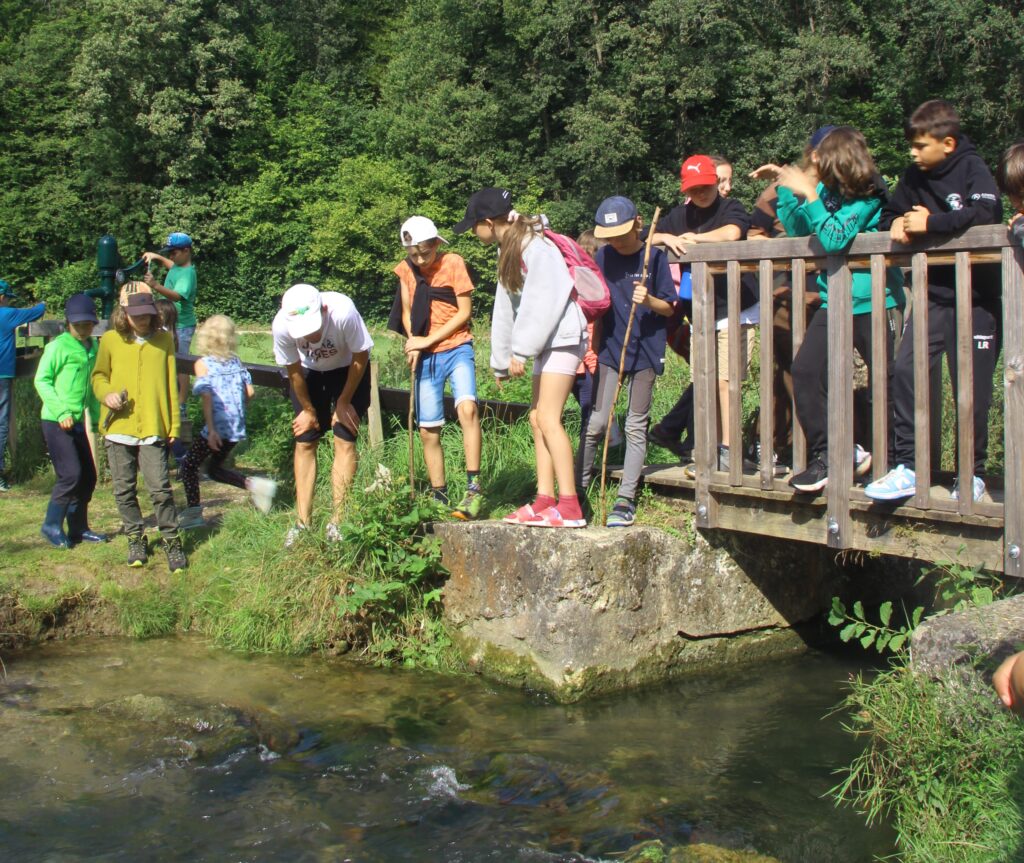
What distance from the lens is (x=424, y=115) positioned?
110 ft

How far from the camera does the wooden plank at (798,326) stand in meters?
5.77

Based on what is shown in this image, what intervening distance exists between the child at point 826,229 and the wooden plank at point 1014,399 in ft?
2.52

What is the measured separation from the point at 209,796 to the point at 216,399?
12.1 feet

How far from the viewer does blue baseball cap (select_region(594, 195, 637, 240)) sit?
21.1 feet

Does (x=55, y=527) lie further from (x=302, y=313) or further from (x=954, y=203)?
(x=954, y=203)

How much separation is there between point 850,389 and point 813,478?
1.63ft

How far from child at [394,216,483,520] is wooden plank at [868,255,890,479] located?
2.52 metres

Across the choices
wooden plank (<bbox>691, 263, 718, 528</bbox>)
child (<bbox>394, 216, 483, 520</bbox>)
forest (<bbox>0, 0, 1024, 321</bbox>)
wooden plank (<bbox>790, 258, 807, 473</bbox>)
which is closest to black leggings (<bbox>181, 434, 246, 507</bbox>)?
child (<bbox>394, 216, 483, 520</bbox>)

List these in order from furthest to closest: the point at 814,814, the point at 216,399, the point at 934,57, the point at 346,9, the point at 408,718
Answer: the point at 346,9, the point at 934,57, the point at 216,399, the point at 408,718, the point at 814,814

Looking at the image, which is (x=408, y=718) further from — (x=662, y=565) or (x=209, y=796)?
(x=662, y=565)

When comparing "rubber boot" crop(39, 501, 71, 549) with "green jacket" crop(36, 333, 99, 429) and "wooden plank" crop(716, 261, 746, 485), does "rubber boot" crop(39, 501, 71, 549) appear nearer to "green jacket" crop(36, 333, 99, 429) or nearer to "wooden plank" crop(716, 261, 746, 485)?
"green jacket" crop(36, 333, 99, 429)

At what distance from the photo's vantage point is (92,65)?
101ft

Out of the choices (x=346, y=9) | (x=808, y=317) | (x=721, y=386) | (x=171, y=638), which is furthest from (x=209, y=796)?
(x=346, y=9)

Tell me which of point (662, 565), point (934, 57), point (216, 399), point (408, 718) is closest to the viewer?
point (408, 718)
